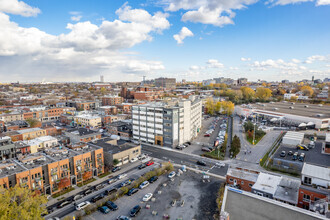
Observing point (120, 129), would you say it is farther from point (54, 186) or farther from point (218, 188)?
point (218, 188)

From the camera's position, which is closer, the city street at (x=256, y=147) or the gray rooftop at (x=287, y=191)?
the gray rooftop at (x=287, y=191)

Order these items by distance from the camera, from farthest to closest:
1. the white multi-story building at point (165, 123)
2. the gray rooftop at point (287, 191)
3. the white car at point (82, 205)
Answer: the white multi-story building at point (165, 123) < the white car at point (82, 205) < the gray rooftop at point (287, 191)

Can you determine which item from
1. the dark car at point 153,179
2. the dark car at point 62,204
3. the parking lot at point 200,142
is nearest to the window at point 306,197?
the dark car at point 153,179

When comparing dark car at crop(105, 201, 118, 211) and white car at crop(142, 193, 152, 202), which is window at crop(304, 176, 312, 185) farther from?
dark car at crop(105, 201, 118, 211)

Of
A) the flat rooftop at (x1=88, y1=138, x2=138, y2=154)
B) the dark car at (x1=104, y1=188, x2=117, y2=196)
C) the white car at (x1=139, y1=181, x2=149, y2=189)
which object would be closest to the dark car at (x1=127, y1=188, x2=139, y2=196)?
the white car at (x1=139, y1=181, x2=149, y2=189)

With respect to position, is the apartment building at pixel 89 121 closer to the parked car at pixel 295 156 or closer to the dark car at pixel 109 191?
the dark car at pixel 109 191

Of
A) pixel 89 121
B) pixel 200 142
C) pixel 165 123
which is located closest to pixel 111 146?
pixel 165 123

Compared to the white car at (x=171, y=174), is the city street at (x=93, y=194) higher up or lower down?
lower down

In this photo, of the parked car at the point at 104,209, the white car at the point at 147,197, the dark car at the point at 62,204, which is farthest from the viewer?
the white car at the point at 147,197
